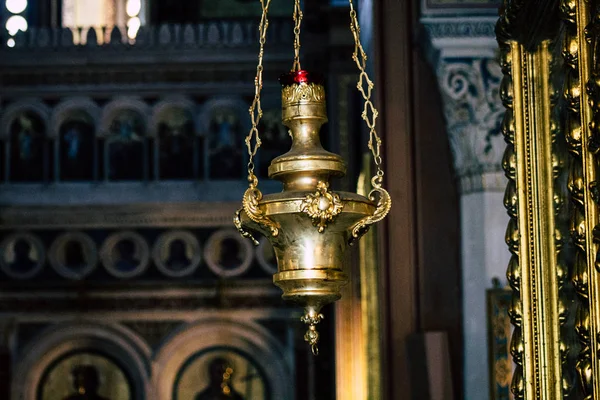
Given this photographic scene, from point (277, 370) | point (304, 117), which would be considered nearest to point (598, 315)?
point (304, 117)

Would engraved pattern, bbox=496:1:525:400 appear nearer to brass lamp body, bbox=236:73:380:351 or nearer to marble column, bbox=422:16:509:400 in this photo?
brass lamp body, bbox=236:73:380:351

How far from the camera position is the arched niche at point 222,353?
11961 millimetres

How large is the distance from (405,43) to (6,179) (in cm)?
670

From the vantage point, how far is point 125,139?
12375mm

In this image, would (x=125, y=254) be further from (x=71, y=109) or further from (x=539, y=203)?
(x=539, y=203)

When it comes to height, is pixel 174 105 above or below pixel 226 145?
above

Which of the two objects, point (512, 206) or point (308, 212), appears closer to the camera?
point (308, 212)

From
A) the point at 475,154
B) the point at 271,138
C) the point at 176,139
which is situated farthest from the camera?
the point at 176,139

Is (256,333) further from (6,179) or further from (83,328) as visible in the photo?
(6,179)

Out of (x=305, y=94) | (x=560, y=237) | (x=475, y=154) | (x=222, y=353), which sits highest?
(x=475, y=154)

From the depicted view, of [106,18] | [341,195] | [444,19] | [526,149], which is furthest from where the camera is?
[106,18]

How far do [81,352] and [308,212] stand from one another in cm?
964

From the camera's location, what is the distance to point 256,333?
39.5 feet

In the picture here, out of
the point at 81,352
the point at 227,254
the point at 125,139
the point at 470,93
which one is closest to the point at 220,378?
the point at 227,254
